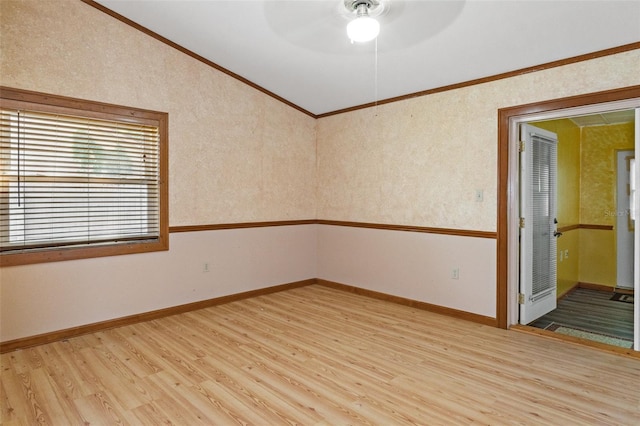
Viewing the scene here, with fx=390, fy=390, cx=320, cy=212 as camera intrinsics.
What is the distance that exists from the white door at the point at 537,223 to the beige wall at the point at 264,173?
1.02 feet

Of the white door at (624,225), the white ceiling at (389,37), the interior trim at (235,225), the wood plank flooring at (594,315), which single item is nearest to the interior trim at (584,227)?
the white door at (624,225)

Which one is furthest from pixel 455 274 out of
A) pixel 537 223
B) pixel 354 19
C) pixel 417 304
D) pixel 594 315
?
pixel 354 19

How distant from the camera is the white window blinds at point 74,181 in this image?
10.7ft

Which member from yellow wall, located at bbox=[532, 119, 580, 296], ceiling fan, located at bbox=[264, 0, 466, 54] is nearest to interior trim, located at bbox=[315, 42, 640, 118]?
ceiling fan, located at bbox=[264, 0, 466, 54]

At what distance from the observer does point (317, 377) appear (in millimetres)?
2770

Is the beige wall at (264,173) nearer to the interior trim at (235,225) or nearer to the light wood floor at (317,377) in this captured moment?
the interior trim at (235,225)

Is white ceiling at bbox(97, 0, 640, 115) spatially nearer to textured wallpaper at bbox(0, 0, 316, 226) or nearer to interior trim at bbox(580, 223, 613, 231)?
textured wallpaper at bbox(0, 0, 316, 226)

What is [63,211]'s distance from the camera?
351cm

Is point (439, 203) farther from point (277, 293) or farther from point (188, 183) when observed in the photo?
point (188, 183)

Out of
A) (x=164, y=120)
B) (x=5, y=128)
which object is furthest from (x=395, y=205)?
(x=5, y=128)

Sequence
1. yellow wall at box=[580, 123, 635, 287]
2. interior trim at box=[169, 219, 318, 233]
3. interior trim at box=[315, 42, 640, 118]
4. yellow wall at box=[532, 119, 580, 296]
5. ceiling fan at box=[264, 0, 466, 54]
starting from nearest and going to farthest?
ceiling fan at box=[264, 0, 466, 54], interior trim at box=[315, 42, 640, 118], interior trim at box=[169, 219, 318, 233], yellow wall at box=[532, 119, 580, 296], yellow wall at box=[580, 123, 635, 287]

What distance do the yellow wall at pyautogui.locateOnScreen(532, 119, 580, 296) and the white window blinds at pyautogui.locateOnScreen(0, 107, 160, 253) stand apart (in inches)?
183

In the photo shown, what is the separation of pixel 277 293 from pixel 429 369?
2.65m

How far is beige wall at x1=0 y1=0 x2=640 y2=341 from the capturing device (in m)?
3.38
